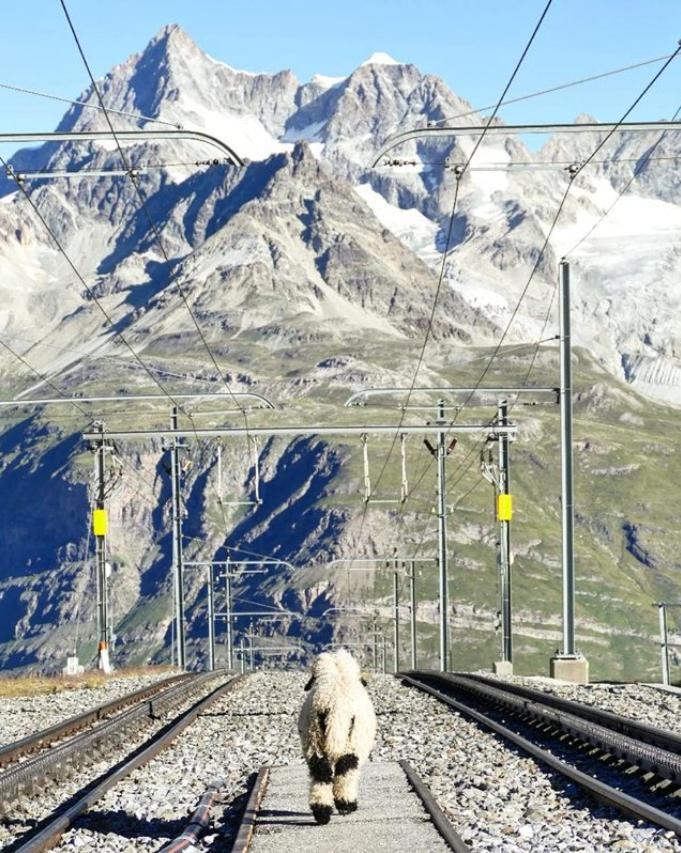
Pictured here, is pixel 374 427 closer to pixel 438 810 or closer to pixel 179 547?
pixel 179 547

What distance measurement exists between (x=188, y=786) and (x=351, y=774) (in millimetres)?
5451

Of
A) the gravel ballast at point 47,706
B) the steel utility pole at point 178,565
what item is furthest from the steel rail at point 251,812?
the steel utility pole at point 178,565

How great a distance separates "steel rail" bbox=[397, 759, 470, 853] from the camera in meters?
14.0

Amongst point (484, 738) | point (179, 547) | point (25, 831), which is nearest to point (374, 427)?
point (179, 547)

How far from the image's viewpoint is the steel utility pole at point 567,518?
153 ft

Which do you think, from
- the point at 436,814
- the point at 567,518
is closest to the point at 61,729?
the point at 436,814

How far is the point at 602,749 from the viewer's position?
73.0 feet

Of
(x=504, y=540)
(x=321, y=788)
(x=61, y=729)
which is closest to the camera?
(x=321, y=788)

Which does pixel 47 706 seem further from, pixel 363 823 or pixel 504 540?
pixel 363 823

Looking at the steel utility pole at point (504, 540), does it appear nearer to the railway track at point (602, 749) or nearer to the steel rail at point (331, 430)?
the steel rail at point (331, 430)

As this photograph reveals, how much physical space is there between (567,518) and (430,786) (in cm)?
2859

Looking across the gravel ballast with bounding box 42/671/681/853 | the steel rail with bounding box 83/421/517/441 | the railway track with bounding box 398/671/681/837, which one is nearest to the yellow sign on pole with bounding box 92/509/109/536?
the steel rail with bounding box 83/421/517/441

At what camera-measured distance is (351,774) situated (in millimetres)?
16016

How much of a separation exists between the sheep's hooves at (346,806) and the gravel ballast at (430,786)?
29 cm
